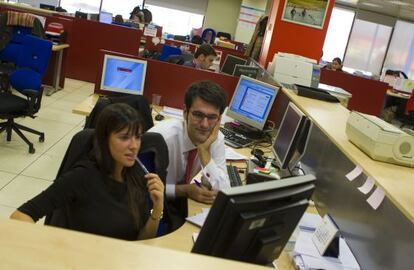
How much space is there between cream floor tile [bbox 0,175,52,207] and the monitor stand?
5.03 feet

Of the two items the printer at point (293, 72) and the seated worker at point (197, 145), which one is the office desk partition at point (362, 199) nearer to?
the seated worker at point (197, 145)

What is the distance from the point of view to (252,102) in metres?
3.67

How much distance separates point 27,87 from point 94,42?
10.2ft

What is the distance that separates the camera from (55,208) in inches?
64.8

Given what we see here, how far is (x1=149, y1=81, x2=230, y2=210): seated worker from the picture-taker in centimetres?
229

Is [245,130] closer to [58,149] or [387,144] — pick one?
[387,144]

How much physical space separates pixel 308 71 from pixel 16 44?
12.4 feet

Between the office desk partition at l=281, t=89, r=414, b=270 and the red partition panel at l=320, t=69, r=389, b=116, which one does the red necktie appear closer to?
the office desk partition at l=281, t=89, r=414, b=270

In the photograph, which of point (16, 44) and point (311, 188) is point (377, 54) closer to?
point (16, 44)

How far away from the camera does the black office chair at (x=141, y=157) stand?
1.77 meters

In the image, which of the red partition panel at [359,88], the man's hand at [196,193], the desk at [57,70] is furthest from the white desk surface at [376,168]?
the desk at [57,70]

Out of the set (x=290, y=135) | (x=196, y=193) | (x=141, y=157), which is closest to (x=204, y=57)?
(x=290, y=135)

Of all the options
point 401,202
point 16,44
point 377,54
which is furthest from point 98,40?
point 377,54

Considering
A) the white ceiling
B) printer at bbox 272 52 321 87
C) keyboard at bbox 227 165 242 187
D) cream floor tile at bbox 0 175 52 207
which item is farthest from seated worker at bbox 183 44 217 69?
the white ceiling
